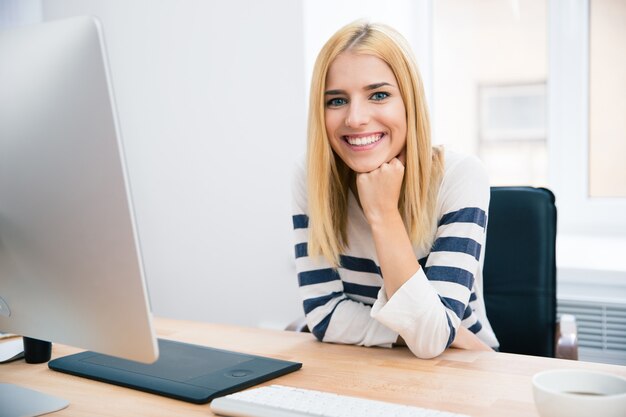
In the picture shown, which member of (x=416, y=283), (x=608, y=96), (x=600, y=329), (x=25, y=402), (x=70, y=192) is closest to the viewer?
(x=70, y=192)

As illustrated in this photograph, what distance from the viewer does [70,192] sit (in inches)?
30.7

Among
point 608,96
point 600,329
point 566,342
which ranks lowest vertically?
point 600,329

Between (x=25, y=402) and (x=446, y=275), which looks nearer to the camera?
(x=25, y=402)

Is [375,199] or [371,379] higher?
[375,199]

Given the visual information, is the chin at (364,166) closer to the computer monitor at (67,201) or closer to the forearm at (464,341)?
the forearm at (464,341)

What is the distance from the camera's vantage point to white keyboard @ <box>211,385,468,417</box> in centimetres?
85

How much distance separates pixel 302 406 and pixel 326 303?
0.55m

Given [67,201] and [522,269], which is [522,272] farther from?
[67,201]

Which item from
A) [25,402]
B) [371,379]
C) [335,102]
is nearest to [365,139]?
[335,102]

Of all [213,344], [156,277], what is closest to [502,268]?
[213,344]

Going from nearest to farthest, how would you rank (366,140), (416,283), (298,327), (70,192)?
(70,192) < (416,283) < (366,140) < (298,327)

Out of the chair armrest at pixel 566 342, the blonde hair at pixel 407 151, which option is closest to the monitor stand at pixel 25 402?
the blonde hair at pixel 407 151

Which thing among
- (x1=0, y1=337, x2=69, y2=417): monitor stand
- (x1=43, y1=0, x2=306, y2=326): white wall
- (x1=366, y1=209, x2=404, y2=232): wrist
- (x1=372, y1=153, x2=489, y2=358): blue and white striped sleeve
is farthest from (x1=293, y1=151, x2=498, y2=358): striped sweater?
(x1=43, y1=0, x2=306, y2=326): white wall

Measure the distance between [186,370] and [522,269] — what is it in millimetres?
848
